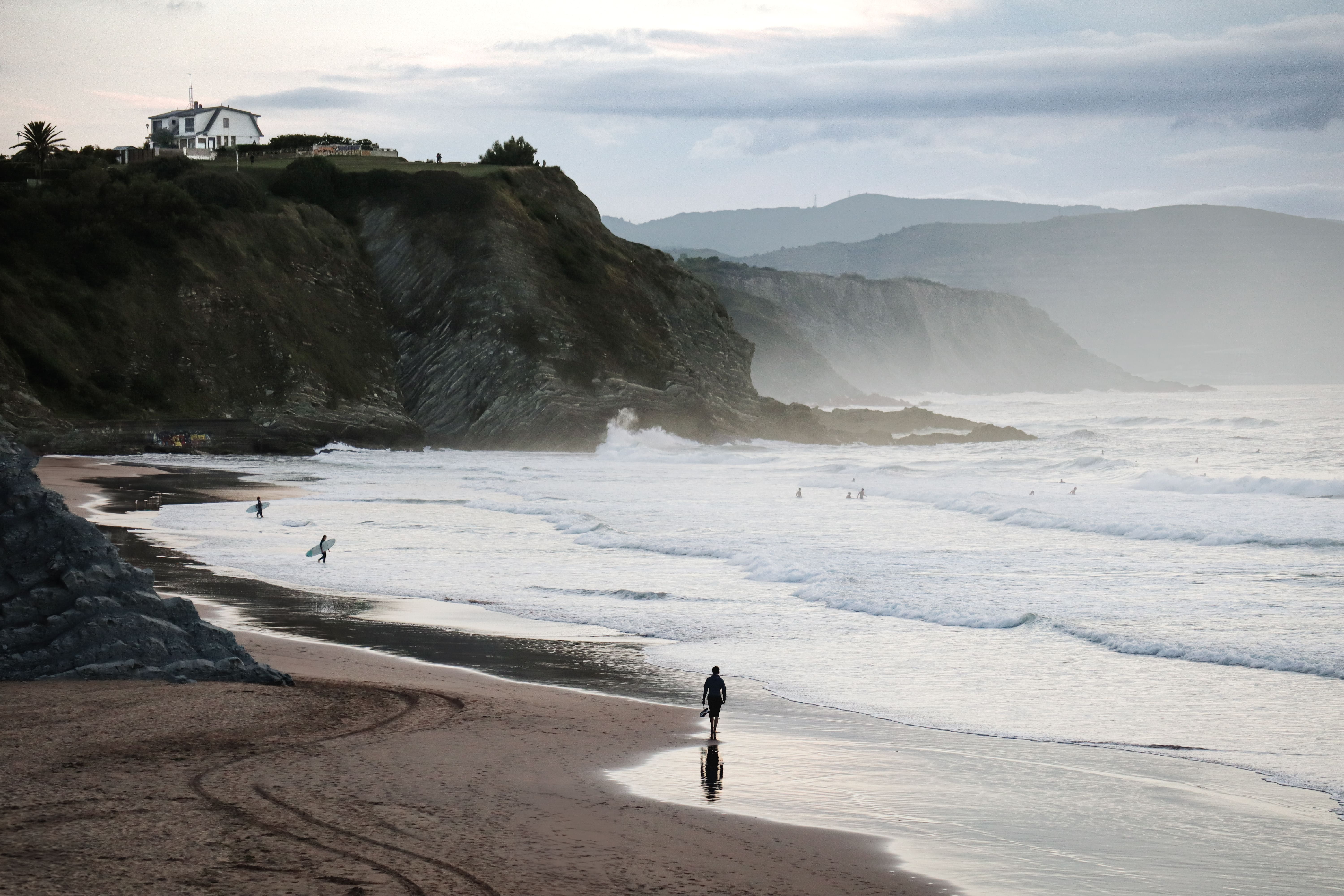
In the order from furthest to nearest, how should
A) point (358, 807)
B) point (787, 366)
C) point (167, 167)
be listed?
point (787, 366)
point (167, 167)
point (358, 807)

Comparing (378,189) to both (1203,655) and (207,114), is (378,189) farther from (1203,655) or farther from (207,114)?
(1203,655)

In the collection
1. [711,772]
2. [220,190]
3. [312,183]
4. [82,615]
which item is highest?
[312,183]

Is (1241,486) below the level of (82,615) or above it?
above

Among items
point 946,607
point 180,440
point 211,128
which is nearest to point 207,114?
point 211,128

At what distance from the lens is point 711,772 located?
1100 centimetres

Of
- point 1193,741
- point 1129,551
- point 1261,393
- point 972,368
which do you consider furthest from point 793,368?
point 1193,741

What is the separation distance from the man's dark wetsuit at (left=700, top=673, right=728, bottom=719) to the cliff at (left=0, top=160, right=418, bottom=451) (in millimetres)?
51976

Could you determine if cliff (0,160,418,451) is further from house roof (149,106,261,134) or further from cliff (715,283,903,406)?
cliff (715,283,903,406)

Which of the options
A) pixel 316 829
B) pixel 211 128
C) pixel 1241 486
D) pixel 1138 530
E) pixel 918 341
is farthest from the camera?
pixel 918 341

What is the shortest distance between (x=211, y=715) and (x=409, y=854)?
15.1 ft

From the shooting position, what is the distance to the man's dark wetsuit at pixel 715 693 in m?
12.0

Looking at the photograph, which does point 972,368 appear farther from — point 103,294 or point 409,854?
point 409,854

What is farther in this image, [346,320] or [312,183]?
[312,183]

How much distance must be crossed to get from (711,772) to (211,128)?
9528cm
